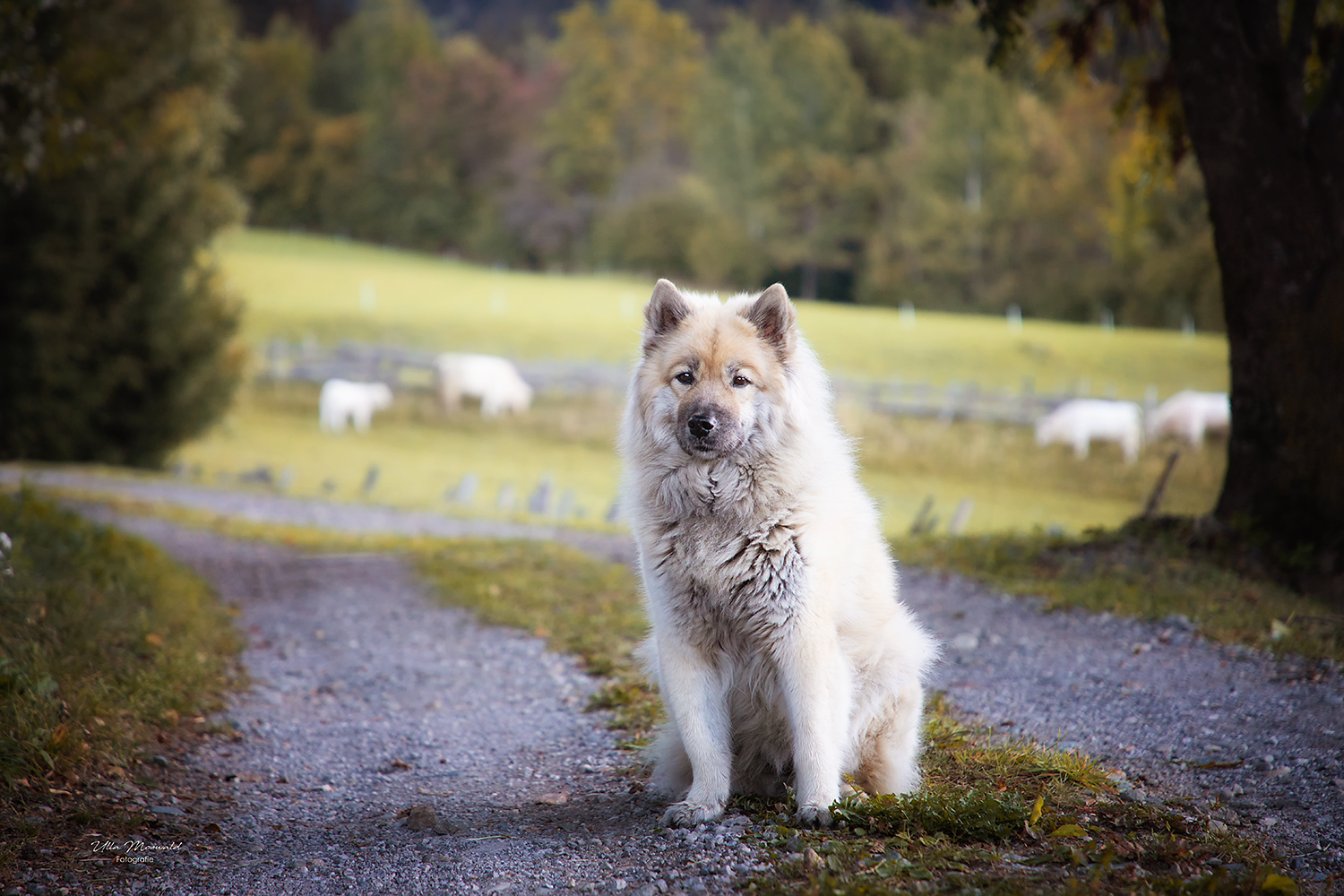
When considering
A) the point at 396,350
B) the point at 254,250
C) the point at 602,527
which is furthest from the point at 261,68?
the point at 602,527

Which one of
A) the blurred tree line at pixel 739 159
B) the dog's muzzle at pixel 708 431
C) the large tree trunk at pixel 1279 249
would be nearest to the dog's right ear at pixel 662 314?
the dog's muzzle at pixel 708 431

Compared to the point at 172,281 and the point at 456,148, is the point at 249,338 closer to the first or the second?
the point at 172,281

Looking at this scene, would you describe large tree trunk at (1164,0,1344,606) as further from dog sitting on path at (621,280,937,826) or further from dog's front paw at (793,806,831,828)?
dog's front paw at (793,806,831,828)

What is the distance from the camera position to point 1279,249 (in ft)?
24.5

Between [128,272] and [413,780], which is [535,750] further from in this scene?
[128,272]

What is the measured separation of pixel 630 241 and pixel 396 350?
12165 millimetres

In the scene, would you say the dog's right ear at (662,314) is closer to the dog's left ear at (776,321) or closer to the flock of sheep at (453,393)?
the dog's left ear at (776,321)

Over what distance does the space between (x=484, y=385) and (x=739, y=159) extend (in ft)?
45.9

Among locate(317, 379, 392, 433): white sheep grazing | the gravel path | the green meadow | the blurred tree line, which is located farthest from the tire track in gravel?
locate(317, 379, 392, 433): white sheep grazing

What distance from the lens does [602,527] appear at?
47.2 ft

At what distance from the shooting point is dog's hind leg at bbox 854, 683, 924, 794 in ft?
13.0

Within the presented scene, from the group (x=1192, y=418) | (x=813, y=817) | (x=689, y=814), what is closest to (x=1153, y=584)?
(x=813, y=817)

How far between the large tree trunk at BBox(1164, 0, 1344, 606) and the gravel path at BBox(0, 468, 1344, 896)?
1947 mm

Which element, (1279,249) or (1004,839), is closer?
(1004,839)
